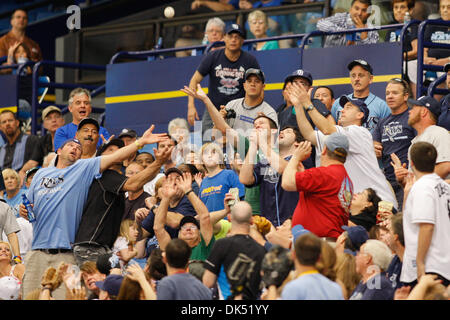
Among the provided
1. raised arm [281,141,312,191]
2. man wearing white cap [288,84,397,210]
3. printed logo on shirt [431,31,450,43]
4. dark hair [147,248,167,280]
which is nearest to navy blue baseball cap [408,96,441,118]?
man wearing white cap [288,84,397,210]

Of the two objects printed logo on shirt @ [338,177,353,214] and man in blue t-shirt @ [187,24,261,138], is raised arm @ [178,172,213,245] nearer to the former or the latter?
printed logo on shirt @ [338,177,353,214]

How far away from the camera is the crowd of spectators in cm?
766

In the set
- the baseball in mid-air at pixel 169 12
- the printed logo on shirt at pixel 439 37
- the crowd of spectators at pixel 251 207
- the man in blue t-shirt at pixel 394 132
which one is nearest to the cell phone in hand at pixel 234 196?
the crowd of spectators at pixel 251 207

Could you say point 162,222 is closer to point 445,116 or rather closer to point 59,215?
point 59,215

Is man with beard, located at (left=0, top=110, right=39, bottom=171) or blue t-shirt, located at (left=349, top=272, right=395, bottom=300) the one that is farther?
man with beard, located at (left=0, top=110, right=39, bottom=171)

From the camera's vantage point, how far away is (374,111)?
11.2 m

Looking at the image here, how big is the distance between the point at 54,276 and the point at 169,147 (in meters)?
1.60

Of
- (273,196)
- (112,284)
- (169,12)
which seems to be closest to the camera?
(112,284)

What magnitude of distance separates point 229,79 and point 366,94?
2.02m

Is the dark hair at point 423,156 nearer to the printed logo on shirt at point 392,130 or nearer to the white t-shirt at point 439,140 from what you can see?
the white t-shirt at point 439,140

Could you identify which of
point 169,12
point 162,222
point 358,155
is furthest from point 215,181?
point 169,12

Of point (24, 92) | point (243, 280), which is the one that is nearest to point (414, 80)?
point (243, 280)

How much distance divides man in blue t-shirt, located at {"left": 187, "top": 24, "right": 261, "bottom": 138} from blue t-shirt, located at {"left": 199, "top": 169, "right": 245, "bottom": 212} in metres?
1.79

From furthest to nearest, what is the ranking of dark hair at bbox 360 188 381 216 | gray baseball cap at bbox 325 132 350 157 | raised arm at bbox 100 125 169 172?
1. raised arm at bbox 100 125 169 172
2. dark hair at bbox 360 188 381 216
3. gray baseball cap at bbox 325 132 350 157
